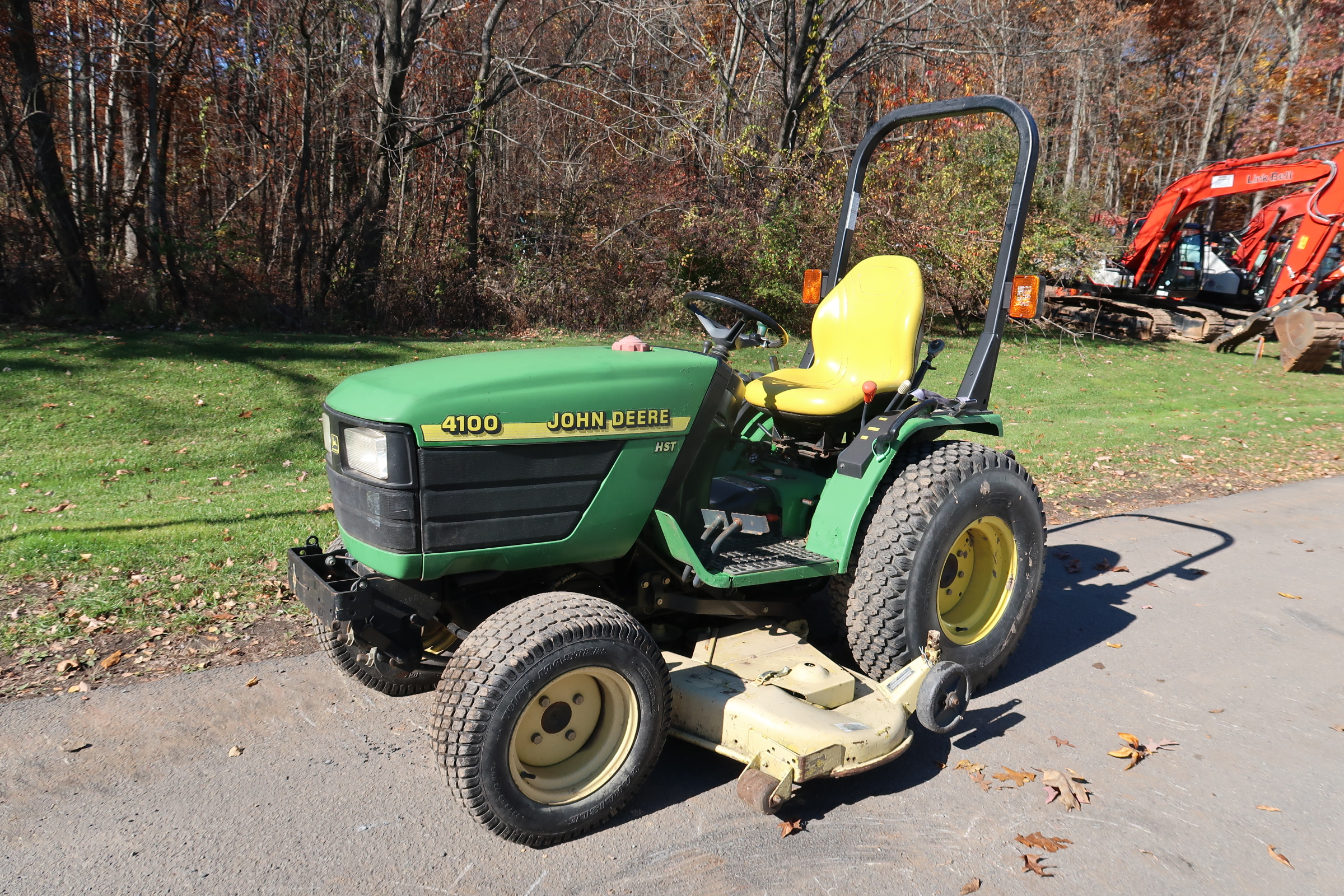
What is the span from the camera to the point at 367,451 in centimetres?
277

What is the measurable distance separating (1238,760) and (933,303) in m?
12.4

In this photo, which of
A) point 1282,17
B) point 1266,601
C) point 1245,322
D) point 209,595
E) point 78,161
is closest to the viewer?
point 209,595

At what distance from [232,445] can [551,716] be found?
16.9ft

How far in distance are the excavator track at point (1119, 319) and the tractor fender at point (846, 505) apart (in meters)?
15.0

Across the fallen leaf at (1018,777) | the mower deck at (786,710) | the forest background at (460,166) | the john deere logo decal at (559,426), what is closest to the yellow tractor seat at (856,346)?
the john deere logo decal at (559,426)

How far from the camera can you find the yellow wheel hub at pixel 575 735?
275cm

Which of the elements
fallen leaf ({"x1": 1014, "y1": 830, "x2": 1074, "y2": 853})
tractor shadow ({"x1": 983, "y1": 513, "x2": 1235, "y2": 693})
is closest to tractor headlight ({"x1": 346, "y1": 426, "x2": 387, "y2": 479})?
fallen leaf ({"x1": 1014, "y1": 830, "x2": 1074, "y2": 853})

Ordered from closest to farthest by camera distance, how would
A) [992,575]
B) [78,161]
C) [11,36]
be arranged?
1. [992,575]
2. [11,36]
3. [78,161]

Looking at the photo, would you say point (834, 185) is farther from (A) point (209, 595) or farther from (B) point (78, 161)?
(A) point (209, 595)

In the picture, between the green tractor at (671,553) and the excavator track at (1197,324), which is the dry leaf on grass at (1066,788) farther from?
the excavator track at (1197,324)

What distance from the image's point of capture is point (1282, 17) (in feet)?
83.7

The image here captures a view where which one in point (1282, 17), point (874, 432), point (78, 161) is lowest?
point (874, 432)

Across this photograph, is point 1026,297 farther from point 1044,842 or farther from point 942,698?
point 1044,842

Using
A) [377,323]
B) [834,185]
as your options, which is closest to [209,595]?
[377,323]
